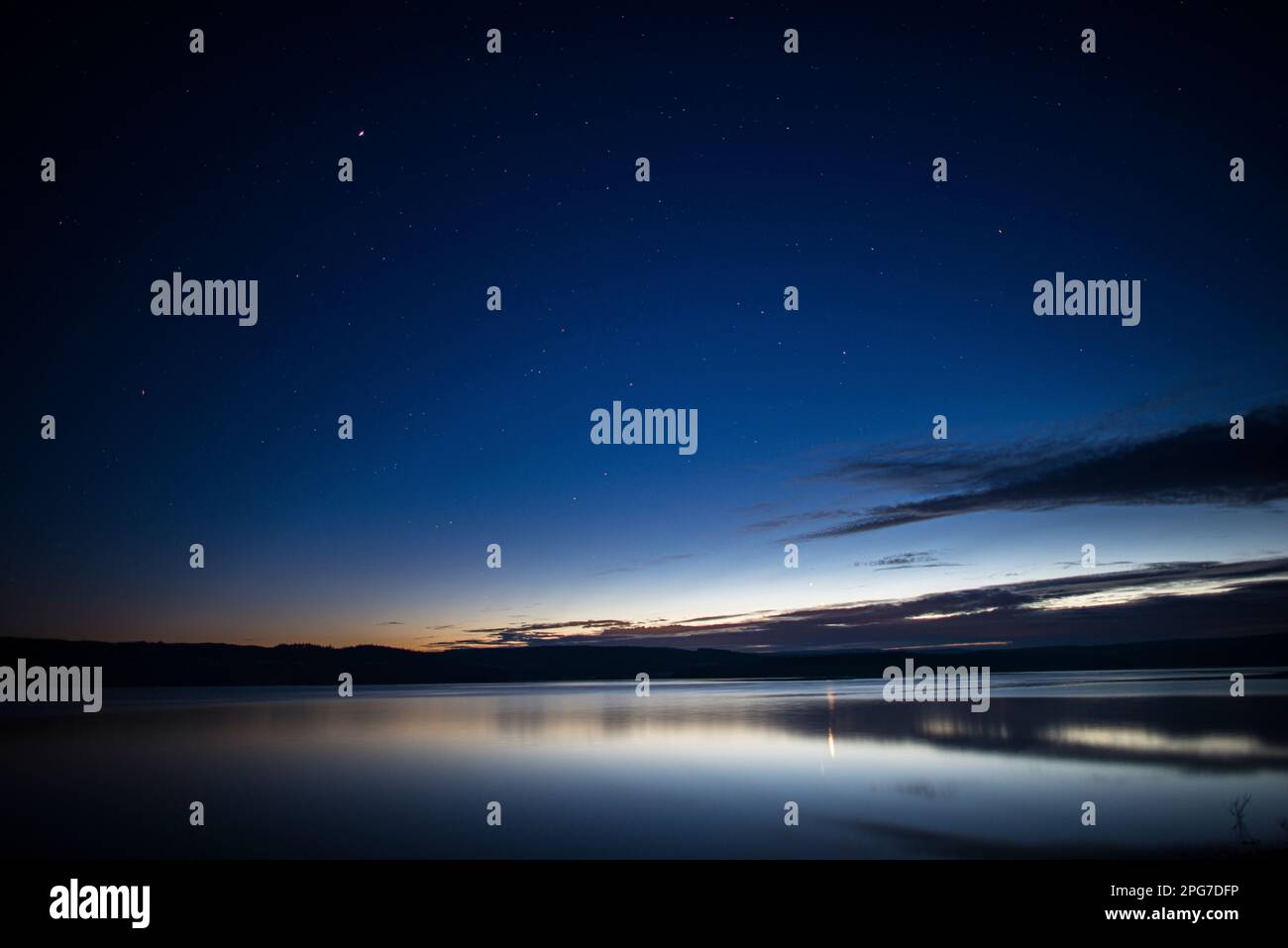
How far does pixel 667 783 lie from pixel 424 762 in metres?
5.78

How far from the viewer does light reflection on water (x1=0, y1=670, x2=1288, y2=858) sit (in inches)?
416

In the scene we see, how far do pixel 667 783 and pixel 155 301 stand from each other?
1140cm

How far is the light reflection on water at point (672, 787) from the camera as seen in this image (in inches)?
416

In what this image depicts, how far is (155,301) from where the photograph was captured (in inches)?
486

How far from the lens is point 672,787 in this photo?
14211 mm

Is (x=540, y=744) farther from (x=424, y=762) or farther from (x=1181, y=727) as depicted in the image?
(x=1181, y=727)

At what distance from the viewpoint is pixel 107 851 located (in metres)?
10.6
